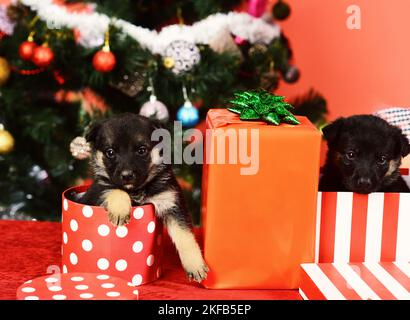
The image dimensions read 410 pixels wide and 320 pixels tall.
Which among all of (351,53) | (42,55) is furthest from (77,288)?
(351,53)

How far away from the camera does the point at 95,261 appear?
4.68ft

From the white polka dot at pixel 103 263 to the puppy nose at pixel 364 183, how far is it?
74 centimetres

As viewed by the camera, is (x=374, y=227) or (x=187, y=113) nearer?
(x=374, y=227)

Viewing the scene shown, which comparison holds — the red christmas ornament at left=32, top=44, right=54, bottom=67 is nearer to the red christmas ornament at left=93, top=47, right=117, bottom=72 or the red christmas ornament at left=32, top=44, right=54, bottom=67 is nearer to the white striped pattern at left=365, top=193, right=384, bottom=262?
the red christmas ornament at left=93, top=47, right=117, bottom=72

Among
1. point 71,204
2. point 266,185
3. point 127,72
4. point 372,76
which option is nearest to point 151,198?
point 71,204

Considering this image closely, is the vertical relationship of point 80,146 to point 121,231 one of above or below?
above

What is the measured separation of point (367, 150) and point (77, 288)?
39.5 inches

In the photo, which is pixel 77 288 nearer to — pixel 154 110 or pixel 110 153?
pixel 110 153

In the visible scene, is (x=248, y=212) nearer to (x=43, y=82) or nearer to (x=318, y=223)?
(x=318, y=223)

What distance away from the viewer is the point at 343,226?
1518 mm

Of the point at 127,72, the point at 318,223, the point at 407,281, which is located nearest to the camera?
the point at 407,281

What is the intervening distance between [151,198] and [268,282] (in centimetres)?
40

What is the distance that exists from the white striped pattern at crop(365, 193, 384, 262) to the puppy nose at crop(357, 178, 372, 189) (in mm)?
55

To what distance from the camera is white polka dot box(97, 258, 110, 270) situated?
1424 mm
